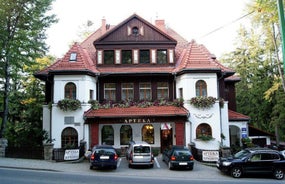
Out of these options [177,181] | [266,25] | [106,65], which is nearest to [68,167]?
[177,181]

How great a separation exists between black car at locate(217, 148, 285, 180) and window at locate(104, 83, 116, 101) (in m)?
12.7

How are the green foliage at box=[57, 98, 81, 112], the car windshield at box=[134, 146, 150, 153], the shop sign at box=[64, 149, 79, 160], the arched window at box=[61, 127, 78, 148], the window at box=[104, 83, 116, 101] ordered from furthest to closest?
the window at box=[104, 83, 116, 101], the arched window at box=[61, 127, 78, 148], the green foliage at box=[57, 98, 81, 112], the shop sign at box=[64, 149, 79, 160], the car windshield at box=[134, 146, 150, 153]

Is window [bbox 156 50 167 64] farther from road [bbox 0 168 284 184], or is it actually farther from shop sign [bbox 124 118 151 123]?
road [bbox 0 168 284 184]

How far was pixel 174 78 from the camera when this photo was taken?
25.6 meters

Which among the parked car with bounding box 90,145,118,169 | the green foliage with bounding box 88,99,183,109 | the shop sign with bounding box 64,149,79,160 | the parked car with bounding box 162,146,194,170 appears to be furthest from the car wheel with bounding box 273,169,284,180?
the shop sign with bounding box 64,149,79,160

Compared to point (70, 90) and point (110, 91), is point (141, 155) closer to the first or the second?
point (70, 90)

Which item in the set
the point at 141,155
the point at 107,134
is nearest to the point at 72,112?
the point at 107,134

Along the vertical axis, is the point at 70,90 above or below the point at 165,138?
above

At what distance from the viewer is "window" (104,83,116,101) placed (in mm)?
25891

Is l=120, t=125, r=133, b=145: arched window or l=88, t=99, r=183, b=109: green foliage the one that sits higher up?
l=88, t=99, r=183, b=109: green foliage

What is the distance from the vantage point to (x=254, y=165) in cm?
1647

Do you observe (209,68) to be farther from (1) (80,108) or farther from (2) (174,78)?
(1) (80,108)

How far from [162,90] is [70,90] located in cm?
868

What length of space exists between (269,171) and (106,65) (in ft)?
54.6
